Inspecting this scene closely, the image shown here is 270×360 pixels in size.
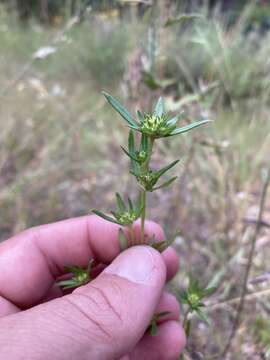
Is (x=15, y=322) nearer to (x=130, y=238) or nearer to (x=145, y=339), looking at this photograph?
(x=130, y=238)

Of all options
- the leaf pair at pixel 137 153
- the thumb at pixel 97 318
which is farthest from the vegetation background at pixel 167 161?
the leaf pair at pixel 137 153

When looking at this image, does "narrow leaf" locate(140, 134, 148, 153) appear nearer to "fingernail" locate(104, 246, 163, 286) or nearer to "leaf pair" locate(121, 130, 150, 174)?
"leaf pair" locate(121, 130, 150, 174)

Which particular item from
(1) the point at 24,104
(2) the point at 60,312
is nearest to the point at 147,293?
(2) the point at 60,312

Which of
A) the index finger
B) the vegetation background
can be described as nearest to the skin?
the index finger

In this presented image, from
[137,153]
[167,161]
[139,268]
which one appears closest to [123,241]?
[139,268]

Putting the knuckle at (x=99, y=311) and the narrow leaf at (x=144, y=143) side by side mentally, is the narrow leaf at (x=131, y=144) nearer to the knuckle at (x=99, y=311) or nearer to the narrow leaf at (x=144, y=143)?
the narrow leaf at (x=144, y=143)

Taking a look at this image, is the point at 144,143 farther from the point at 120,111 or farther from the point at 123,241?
the point at 123,241

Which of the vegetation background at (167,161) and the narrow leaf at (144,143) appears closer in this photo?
the narrow leaf at (144,143)
